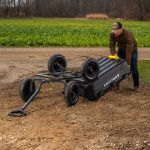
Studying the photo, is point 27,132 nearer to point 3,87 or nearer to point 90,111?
point 90,111

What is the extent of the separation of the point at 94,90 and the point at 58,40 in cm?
1506

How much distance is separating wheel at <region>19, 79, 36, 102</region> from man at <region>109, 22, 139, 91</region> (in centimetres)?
228

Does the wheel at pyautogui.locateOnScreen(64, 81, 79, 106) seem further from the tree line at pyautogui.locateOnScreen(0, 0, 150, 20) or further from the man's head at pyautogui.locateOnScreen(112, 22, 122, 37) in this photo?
the tree line at pyautogui.locateOnScreen(0, 0, 150, 20)

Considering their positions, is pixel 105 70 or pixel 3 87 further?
pixel 3 87

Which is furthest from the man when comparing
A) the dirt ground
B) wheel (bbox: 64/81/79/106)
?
wheel (bbox: 64/81/79/106)

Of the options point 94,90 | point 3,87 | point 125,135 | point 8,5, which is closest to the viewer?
point 125,135

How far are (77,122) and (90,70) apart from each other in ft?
5.73

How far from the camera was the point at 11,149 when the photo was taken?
7531mm

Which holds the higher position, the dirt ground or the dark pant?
the dark pant

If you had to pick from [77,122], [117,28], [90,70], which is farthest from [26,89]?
[117,28]

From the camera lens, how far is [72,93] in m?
10.0

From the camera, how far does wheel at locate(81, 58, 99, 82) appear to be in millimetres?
10281

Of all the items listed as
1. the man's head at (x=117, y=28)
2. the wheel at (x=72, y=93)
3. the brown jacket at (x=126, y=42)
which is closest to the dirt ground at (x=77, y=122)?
the wheel at (x=72, y=93)

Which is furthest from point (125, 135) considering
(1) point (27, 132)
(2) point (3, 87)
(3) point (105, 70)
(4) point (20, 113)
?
(2) point (3, 87)
